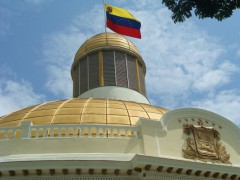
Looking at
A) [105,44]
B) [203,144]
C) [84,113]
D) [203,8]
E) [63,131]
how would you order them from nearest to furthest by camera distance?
1. [203,8]
2. [63,131]
3. [203,144]
4. [84,113]
5. [105,44]

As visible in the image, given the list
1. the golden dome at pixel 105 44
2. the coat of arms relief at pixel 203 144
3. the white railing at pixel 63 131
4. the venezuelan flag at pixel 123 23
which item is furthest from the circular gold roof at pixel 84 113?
the golden dome at pixel 105 44

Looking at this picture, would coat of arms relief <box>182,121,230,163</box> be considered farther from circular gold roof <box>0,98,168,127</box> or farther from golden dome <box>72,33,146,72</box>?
golden dome <box>72,33,146,72</box>

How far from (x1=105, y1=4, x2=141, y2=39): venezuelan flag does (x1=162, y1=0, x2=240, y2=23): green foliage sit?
Result: 15.7 meters

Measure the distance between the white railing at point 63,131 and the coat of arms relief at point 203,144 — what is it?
1977 millimetres

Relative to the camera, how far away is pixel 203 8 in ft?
21.6

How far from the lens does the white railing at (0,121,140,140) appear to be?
12914 mm

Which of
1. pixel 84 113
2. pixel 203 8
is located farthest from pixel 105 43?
pixel 203 8

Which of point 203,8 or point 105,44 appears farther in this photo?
point 105,44

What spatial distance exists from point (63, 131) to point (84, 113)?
68.4 inches

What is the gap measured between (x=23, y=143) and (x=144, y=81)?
1229 centimetres

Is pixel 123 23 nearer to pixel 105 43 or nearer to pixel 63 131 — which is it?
pixel 105 43

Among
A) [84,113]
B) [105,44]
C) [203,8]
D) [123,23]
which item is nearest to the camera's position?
[203,8]

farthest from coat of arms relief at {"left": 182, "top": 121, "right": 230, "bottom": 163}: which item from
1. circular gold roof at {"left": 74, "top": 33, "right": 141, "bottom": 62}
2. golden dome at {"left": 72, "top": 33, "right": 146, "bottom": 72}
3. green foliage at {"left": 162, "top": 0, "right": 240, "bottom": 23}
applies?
circular gold roof at {"left": 74, "top": 33, "right": 141, "bottom": 62}

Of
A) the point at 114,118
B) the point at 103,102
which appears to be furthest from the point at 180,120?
the point at 103,102
